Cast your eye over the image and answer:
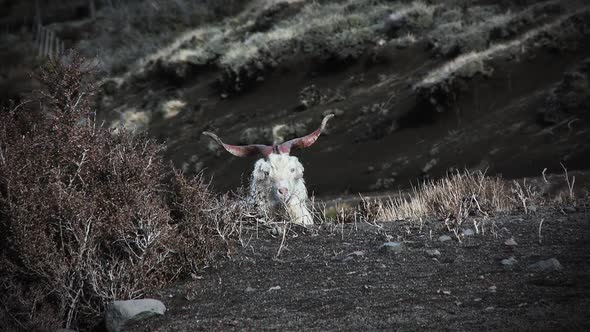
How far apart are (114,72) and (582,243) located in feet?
118

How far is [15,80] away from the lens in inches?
1296

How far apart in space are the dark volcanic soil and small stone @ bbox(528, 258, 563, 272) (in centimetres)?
5

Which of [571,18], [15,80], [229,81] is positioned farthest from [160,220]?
[15,80]

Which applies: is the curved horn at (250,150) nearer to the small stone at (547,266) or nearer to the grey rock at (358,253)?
the grey rock at (358,253)

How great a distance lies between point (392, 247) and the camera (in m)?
5.87

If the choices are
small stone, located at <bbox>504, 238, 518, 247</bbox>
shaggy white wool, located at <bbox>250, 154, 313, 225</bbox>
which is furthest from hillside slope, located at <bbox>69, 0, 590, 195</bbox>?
small stone, located at <bbox>504, 238, 518, 247</bbox>

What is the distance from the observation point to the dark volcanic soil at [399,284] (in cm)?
445

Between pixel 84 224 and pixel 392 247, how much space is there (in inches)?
91.4

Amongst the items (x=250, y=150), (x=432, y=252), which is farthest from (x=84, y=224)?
(x=250, y=150)

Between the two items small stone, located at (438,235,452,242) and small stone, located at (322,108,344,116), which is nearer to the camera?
small stone, located at (438,235,452,242)

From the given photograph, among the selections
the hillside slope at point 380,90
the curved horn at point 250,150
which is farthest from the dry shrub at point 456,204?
the hillside slope at point 380,90

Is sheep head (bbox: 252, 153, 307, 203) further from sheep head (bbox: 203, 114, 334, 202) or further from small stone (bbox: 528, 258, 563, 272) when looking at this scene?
small stone (bbox: 528, 258, 563, 272)

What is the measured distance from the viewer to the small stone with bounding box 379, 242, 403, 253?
5863mm

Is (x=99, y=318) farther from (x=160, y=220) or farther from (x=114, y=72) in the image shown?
(x=114, y=72)
